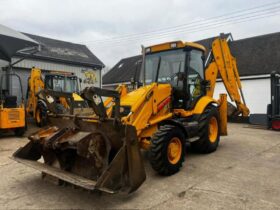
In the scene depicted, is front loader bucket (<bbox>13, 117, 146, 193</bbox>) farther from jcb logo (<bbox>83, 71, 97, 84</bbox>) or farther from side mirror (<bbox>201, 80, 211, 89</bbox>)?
jcb logo (<bbox>83, 71, 97, 84</bbox>)

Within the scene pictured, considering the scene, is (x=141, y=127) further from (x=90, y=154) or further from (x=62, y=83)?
(x=62, y=83)

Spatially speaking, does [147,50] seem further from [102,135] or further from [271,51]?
[271,51]

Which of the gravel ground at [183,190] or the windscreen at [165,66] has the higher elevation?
the windscreen at [165,66]

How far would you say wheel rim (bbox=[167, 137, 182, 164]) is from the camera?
5227 millimetres

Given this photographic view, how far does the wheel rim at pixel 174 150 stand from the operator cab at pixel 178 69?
1.34 metres

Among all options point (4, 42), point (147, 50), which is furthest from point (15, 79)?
point (147, 50)

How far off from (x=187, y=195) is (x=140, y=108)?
5.91ft

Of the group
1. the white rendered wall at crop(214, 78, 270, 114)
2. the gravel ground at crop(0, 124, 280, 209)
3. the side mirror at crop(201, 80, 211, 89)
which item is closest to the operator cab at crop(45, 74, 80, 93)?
the gravel ground at crop(0, 124, 280, 209)

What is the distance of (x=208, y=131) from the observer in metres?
6.94

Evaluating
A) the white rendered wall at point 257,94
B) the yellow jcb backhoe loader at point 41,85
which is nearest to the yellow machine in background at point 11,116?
the yellow jcb backhoe loader at point 41,85

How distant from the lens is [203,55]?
287 inches

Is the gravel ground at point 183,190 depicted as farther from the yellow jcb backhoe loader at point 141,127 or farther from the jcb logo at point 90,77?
the jcb logo at point 90,77

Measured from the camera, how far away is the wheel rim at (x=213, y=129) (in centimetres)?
733

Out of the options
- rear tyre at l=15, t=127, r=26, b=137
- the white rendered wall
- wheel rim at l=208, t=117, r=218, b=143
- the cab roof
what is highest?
the cab roof
